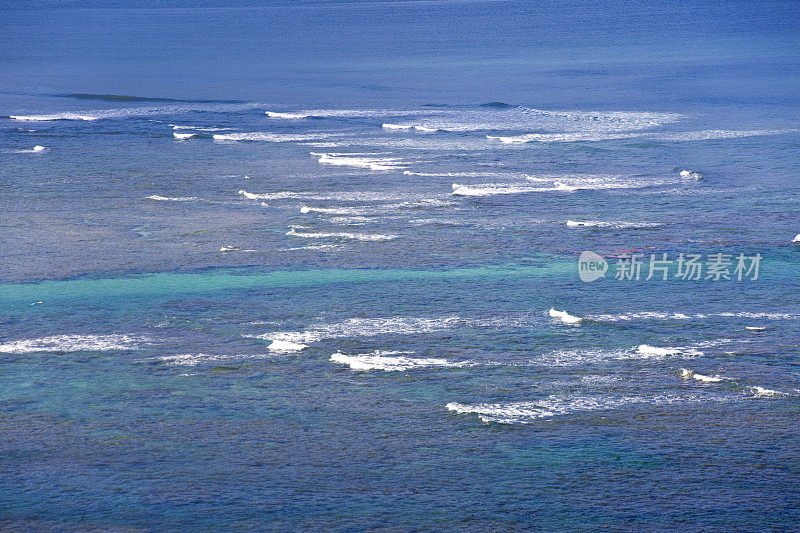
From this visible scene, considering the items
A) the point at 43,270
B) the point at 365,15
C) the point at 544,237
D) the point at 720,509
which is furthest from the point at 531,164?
the point at 365,15

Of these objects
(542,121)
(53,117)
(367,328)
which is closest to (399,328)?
(367,328)

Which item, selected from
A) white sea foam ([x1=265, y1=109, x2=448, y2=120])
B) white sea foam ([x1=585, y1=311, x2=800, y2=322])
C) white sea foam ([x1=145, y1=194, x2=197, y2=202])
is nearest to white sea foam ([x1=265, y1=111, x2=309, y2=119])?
white sea foam ([x1=265, y1=109, x2=448, y2=120])

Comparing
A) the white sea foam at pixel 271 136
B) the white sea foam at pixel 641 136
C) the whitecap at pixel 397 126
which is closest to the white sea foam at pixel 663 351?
the white sea foam at pixel 641 136

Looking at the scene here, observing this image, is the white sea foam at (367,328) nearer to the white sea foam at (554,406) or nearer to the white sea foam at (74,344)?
the white sea foam at (74,344)

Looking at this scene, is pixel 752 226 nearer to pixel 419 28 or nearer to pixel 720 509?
pixel 720 509

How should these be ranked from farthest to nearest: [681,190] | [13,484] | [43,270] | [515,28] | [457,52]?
[515,28] → [457,52] → [681,190] → [43,270] → [13,484]

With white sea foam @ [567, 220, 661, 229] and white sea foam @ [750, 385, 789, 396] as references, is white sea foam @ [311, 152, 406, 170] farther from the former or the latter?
white sea foam @ [750, 385, 789, 396]
